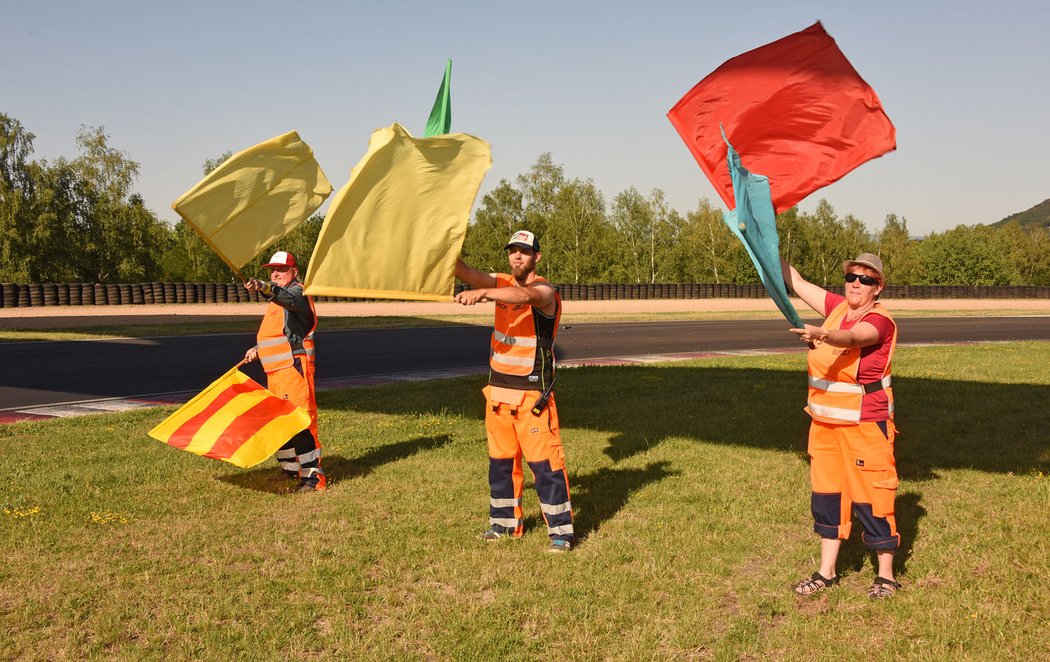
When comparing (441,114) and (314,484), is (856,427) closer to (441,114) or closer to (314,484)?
(441,114)

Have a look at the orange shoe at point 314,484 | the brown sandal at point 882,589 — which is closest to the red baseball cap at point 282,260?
the orange shoe at point 314,484

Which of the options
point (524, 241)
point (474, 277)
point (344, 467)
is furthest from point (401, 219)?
point (344, 467)

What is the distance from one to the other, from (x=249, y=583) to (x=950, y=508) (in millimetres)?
5332

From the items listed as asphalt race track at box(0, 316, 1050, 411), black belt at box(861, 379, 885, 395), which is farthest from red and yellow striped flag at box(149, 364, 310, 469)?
asphalt race track at box(0, 316, 1050, 411)

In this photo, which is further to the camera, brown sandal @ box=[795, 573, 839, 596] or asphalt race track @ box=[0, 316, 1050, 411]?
asphalt race track @ box=[0, 316, 1050, 411]

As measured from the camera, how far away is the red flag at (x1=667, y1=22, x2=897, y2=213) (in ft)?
18.9

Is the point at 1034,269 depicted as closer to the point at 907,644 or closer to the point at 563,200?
the point at 563,200

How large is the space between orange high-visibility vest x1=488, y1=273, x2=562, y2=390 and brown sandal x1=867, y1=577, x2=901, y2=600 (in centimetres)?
239

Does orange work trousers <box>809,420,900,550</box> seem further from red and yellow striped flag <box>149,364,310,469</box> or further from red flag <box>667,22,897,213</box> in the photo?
red and yellow striped flag <box>149,364,310,469</box>

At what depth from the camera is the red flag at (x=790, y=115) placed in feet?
18.9

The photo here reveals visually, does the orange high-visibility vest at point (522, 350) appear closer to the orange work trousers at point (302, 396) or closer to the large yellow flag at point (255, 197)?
the large yellow flag at point (255, 197)

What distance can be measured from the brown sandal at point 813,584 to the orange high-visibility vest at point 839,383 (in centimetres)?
101

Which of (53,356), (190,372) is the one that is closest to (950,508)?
(190,372)

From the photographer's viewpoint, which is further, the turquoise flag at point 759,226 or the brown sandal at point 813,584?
the brown sandal at point 813,584
